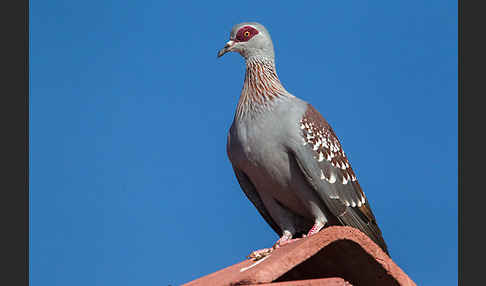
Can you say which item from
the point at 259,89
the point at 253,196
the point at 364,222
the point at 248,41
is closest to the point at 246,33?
the point at 248,41

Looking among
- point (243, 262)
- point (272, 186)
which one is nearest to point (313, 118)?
point (272, 186)

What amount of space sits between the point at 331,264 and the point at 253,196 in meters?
1.62

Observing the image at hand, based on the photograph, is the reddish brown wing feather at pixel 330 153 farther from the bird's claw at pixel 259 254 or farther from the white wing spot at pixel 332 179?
the bird's claw at pixel 259 254

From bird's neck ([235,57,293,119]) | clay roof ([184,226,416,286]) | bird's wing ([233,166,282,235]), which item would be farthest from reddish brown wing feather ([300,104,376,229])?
clay roof ([184,226,416,286])

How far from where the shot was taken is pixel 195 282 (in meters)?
5.03

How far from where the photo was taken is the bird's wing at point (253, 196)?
602cm

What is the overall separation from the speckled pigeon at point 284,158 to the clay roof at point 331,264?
25.1 inches

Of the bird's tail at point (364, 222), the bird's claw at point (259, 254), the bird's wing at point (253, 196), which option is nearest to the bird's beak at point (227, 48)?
the bird's wing at point (253, 196)

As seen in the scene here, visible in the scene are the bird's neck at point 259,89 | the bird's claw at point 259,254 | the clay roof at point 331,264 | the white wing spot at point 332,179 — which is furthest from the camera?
the bird's neck at point 259,89

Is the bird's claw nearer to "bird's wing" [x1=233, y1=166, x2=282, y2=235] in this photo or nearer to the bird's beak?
"bird's wing" [x1=233, y1=166, x2=282, y2=235]

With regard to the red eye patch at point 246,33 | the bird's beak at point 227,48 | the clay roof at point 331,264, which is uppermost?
the red eye patch at point 246,33

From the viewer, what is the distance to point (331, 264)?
15.3 ft

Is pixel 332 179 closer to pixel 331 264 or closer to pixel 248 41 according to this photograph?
pixel 331 264

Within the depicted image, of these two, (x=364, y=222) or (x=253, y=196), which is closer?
(x=364, y=222)
